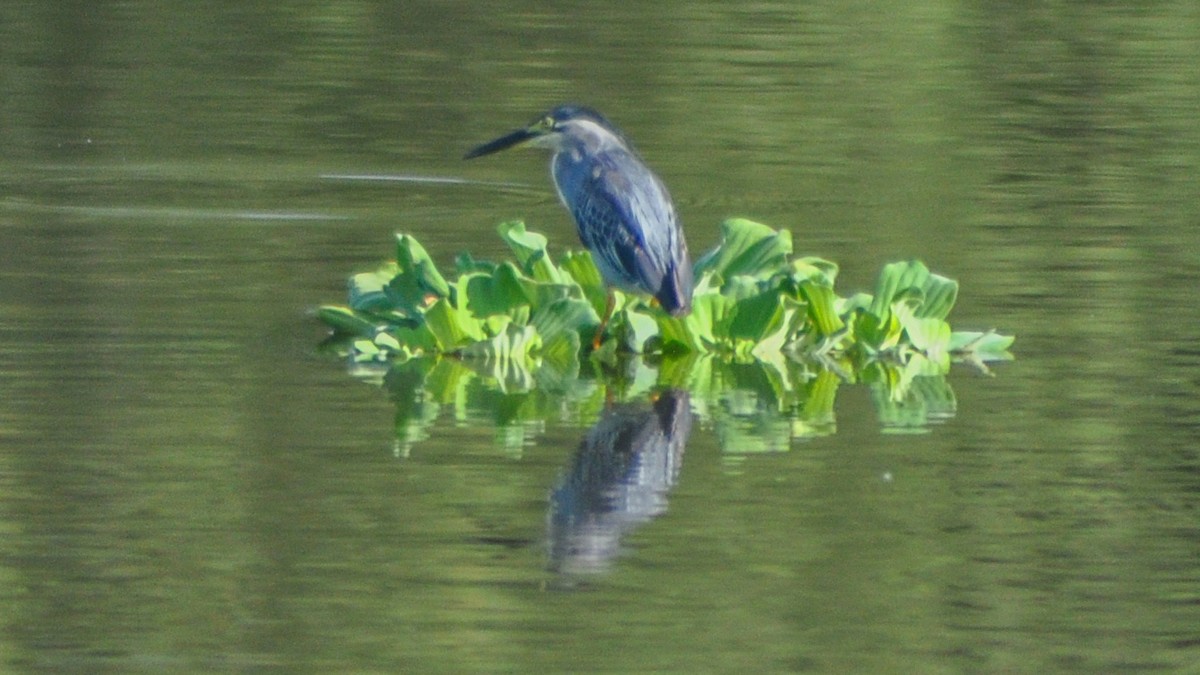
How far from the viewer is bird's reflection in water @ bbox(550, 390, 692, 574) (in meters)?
5.63

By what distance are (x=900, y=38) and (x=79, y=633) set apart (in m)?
12.8

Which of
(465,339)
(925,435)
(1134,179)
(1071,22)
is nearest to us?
(925,435)

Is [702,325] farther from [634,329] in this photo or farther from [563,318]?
[563,318]

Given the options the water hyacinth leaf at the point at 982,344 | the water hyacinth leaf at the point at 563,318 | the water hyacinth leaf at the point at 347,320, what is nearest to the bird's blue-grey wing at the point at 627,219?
the water hyacinth leaf at the point at 563,318

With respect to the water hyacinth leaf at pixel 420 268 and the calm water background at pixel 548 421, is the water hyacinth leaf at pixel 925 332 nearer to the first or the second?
the calm water background at pixel 548 421

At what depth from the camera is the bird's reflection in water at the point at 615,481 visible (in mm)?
5629

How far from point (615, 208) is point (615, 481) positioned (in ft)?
6.13

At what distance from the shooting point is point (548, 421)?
693 cm

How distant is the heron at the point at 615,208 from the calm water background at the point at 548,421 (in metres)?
0.78

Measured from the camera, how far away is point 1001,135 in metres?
13.2

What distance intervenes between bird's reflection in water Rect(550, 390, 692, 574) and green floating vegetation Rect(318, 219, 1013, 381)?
2.24ft

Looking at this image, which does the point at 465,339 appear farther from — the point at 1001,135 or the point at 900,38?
the point at 900,38

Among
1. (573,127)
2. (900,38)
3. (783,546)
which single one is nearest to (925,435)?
(783,546)

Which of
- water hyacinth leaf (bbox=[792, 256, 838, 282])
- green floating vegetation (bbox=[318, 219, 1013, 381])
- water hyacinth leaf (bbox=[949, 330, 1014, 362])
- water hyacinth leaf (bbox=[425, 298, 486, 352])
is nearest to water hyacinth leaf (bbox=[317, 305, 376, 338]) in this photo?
green floating vegetation (bbox=[318, 219, 1013, 381])
